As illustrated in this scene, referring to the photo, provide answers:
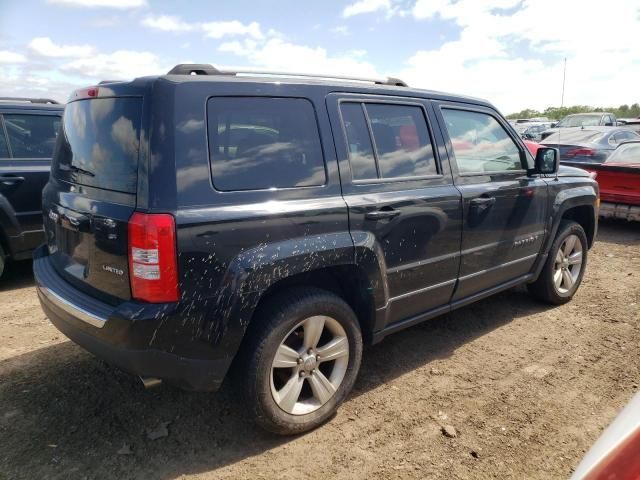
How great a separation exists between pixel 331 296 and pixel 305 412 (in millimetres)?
670

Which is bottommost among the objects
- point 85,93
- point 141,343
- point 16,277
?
point 16,277

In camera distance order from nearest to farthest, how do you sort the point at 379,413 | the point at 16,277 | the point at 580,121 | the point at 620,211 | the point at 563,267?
the point at 379,413 < the point at 563,267 < the point at 16,277 < the point at 620,211 < the point at 580,121

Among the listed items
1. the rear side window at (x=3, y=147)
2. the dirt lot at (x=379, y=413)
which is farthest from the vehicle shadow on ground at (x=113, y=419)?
the rear side window at (x=3, y=147)

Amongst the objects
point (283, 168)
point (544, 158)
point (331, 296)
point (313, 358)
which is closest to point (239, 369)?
point (313, 358)

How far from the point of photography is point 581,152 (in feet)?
33.5

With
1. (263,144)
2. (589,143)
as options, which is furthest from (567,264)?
(589,143)

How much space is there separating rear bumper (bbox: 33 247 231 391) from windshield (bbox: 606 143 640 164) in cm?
847

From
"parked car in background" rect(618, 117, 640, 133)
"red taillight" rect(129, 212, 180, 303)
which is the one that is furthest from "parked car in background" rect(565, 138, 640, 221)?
"parked car in background" rect(618, 117, 640, 133)

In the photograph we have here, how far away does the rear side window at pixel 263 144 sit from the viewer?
2371 mm

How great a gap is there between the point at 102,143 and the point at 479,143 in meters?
2.69

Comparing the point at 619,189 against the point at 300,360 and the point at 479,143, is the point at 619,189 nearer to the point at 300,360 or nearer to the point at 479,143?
the point at 479,143

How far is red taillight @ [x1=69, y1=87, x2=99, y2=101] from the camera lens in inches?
104

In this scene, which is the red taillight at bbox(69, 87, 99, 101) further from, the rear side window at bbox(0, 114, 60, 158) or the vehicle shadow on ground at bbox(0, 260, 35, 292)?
the vehicle shadow on ground at bbox(0, 260, 35, 292)

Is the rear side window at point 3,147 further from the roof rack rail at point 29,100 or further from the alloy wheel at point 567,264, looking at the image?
the alloy wheel at point 567,264
